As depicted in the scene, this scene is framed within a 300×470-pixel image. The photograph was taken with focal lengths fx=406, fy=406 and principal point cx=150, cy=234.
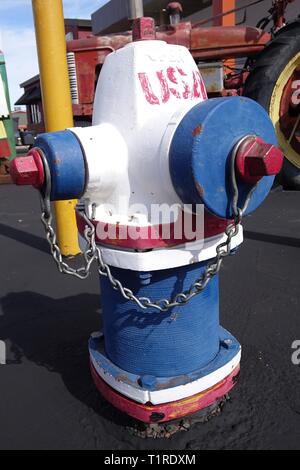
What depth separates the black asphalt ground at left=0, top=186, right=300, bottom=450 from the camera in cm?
135

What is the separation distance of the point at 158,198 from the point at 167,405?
0.67 m

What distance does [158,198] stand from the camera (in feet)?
3.99

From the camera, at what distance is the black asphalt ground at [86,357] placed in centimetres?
135

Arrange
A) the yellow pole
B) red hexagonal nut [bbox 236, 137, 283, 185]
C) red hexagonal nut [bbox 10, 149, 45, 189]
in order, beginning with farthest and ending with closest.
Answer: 1. the yellow pole
2. red hexagonal nut [bbox 10, 149, 45, 189]
3. red hexagonal nut [bbox 236, 137, 283, 185]

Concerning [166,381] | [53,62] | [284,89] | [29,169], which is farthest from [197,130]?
[284,89]

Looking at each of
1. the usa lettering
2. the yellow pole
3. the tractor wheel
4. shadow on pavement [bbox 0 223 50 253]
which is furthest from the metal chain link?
the tractor wheel

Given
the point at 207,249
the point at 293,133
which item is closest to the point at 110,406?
the point at 207,249

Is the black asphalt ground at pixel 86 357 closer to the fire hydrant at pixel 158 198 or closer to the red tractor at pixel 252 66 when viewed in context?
the fire hydrant at pixel 158 198

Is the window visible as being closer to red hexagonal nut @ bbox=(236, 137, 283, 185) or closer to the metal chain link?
the metal chain link

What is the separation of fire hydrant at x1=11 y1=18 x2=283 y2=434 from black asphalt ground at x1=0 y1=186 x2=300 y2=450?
0.41 feet

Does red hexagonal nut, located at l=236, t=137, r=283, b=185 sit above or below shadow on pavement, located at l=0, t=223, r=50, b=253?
above

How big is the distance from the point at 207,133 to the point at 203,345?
744 millimetres

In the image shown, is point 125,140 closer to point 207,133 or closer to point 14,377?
point 207,133

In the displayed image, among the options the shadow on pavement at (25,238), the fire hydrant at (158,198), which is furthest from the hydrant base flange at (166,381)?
the shadow on pavement at (25,238)
